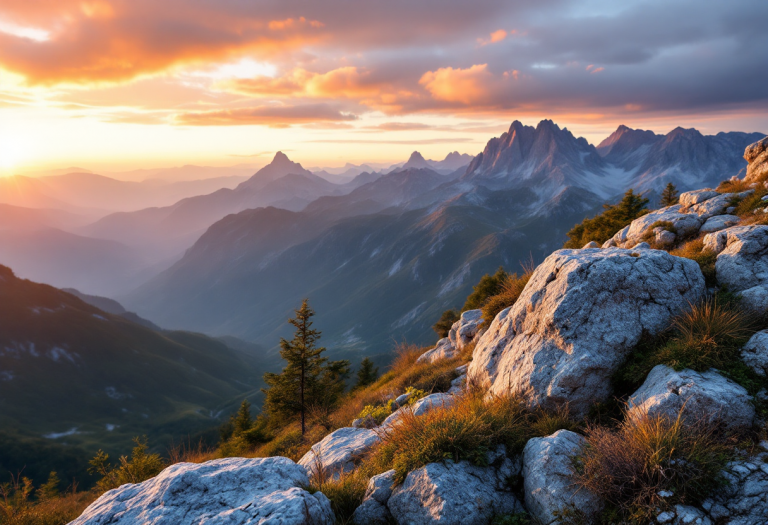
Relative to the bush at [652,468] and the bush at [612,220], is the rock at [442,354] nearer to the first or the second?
the bush at [652,468]

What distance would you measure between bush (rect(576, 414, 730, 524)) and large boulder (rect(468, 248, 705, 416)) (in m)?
2.23

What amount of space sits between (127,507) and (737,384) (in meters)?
12.8

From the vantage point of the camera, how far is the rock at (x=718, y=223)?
14258 mm

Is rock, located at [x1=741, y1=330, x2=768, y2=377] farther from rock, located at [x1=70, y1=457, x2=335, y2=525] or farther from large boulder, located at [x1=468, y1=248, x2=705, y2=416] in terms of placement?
rock, located at [x1=70, y1=457, x2=335, y2=525]

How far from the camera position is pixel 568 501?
21.2 feet

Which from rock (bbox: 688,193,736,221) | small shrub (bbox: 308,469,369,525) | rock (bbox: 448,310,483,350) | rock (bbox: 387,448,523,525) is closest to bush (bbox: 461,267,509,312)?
rock (bbox: 448,310,483,350)

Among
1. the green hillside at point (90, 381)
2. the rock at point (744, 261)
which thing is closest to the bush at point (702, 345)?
the rock at point (744, 261)

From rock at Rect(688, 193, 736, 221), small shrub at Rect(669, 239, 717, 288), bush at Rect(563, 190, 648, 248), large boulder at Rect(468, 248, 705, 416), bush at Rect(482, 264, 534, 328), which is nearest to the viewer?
large boulder at Rect(468, 248, 705, 416)

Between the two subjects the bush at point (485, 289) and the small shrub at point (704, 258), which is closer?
the small shrub at point (704, 258)

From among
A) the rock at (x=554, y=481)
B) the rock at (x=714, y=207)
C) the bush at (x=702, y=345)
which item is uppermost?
the rock at (x=714, y=207)

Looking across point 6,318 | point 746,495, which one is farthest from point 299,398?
point 6,318

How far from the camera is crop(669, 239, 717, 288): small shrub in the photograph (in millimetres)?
10703

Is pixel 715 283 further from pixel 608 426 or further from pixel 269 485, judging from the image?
pixel 269 485

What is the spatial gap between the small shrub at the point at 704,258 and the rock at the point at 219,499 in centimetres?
1257
